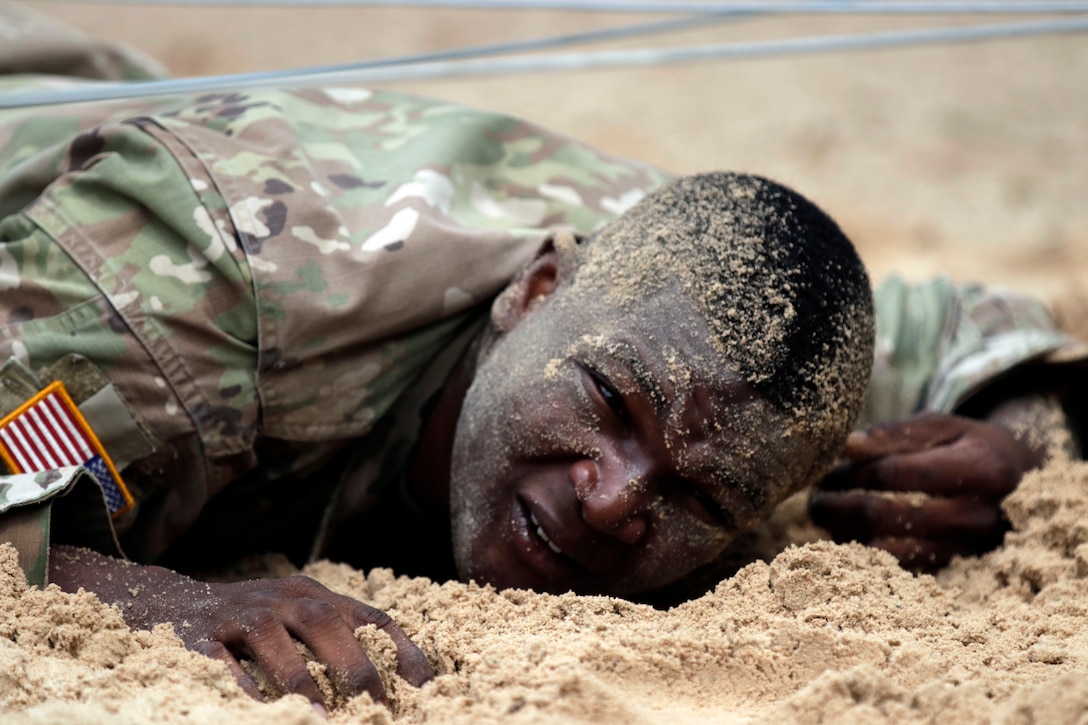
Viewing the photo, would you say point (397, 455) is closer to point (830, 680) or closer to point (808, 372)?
point (808, 372)

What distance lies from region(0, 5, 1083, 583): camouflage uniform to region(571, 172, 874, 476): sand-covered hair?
24cm

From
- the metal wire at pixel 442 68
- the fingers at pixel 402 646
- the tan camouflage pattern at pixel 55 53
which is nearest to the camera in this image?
the fingers at pixel 402 646

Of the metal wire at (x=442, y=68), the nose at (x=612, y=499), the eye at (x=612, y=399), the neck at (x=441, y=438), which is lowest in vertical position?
the neck at (x=441, y=438)

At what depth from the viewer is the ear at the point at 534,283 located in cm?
175

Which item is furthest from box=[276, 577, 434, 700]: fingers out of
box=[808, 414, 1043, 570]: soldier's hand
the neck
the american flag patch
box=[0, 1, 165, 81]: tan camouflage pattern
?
box=[0, 1, 165, 81]: tan camouflage pattern

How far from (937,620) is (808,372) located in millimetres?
357

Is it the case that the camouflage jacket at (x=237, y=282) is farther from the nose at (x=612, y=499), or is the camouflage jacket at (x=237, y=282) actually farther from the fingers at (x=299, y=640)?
the nose at (x=612, y=499)

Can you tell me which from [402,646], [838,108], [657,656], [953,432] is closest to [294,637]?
[402,646]

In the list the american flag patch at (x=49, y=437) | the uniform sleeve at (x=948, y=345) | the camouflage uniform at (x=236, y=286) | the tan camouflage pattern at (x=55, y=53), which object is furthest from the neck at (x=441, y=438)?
the tan camouflage pattern at (x=55, y=53)

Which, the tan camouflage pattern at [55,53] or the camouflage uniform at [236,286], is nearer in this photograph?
the camouflage uniform at [236,286]

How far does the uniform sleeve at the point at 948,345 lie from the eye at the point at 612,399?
33.1 inches

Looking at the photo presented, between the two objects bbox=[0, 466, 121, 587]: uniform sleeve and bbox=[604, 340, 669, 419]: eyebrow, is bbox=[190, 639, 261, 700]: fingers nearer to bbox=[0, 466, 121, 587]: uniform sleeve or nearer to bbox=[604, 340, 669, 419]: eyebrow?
bbox=[0, 466, 121, 587]: uniform sleeve

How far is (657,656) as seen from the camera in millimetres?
1155

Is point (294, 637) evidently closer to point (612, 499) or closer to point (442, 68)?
point (612, 499)
